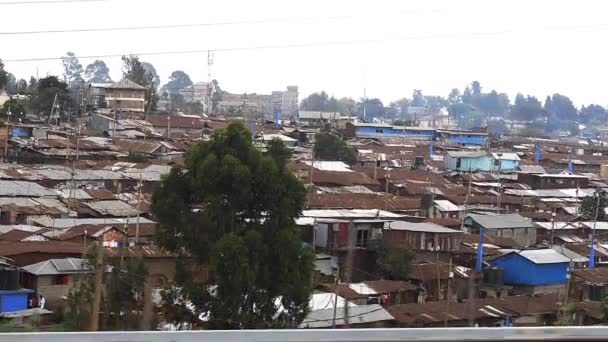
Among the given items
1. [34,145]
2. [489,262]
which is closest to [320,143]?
[34,145]

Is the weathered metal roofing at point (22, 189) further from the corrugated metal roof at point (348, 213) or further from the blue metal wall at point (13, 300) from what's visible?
the blue metal wall at point (13, 300)

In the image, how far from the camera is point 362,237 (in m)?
5.64

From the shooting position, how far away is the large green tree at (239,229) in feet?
10.1

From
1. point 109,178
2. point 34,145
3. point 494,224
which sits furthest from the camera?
point 34,145

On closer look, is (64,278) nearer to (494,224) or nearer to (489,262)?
(489,262)

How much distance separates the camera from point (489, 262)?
5816mm

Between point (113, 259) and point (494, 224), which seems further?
point (494, 224)

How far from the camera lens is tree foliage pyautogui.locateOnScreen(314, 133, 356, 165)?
450 inches

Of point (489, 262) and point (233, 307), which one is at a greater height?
point (233, 307)

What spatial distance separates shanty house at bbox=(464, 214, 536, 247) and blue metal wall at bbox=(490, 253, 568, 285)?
1.46m

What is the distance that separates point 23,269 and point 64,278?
0.80 ft

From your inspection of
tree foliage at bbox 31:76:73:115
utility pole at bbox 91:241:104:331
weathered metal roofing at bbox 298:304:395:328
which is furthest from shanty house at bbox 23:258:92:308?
tree foliage at bbox 31:76:73:115

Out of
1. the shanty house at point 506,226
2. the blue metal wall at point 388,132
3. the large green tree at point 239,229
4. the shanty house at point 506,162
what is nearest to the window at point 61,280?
the large green tree at point 239,229

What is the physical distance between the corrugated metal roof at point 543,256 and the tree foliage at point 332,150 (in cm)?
568
